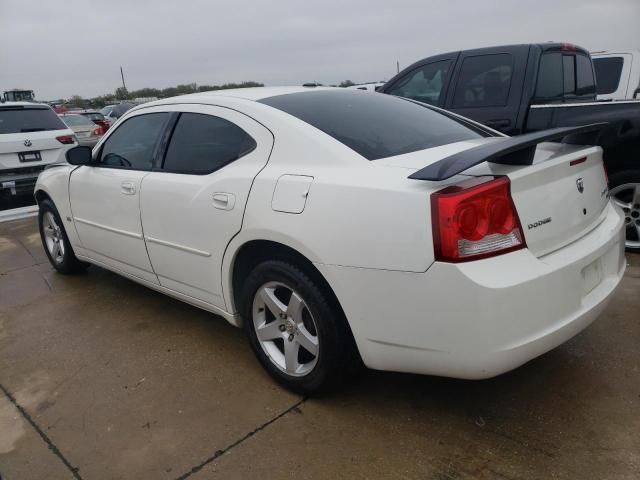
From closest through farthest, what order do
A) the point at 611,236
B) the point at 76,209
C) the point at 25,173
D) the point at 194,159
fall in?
the point at 611,236 → the point at 194,159 → the point at 76,209 → the point at 25,173

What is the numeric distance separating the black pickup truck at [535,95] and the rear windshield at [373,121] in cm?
189

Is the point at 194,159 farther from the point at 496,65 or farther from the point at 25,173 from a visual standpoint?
the point at 25,173

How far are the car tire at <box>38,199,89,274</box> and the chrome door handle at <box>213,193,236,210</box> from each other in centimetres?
236

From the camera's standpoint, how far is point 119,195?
11.5ft

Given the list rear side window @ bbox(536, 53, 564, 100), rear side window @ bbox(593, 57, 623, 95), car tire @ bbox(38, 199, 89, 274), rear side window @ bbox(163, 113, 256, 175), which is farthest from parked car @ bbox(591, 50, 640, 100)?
car tire @ bbox(38, 199, 89, 274)

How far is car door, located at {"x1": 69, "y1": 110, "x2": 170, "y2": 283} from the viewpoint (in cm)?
340

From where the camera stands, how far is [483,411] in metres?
2.46

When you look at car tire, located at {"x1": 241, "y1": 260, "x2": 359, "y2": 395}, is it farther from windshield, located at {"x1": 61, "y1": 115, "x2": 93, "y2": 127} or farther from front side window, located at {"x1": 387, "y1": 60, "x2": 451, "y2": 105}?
windshield, located at {"x1": 61, "y1": 115, "x2": 93, "y2": 127}

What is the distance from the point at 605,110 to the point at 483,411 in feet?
10.1

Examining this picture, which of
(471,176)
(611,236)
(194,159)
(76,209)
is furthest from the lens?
(76,209)

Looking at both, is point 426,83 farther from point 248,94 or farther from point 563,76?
point 248,94

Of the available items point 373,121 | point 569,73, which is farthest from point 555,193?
point 569,73

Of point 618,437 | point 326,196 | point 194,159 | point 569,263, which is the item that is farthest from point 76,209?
point 618,437

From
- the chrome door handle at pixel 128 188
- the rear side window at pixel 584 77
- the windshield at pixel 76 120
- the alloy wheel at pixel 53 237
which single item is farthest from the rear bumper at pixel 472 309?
the windshield at pixel 76 120
